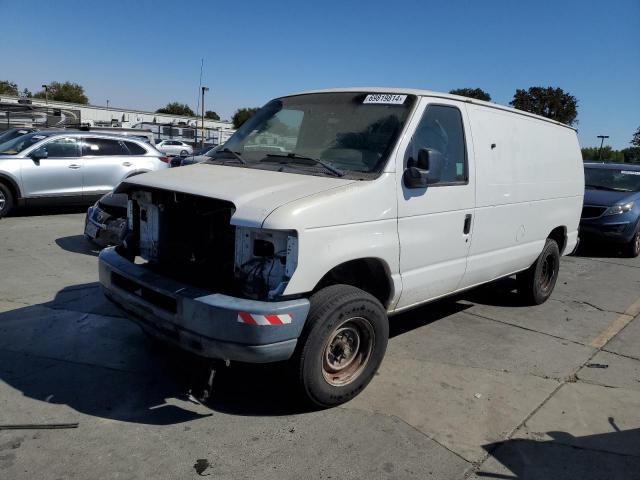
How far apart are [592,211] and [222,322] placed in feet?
29.5

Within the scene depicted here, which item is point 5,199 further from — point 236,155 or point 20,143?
point 236,155

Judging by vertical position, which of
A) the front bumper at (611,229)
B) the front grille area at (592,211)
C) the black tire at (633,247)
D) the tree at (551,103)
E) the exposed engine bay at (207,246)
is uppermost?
the tree at (551,103)

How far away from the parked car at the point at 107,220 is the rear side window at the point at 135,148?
4291 millimetres

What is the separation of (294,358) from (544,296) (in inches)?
166

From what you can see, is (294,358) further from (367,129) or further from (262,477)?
(367,129)

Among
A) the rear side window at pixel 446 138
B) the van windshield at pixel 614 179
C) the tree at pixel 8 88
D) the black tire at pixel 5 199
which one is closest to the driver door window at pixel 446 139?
the rear side window at pixel 446 138

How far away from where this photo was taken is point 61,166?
10.2 m

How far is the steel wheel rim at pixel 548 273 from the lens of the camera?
6.24 m

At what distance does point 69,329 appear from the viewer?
468 centimetres

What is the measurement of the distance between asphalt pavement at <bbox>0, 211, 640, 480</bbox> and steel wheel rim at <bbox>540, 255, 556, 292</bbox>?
0.73 metres

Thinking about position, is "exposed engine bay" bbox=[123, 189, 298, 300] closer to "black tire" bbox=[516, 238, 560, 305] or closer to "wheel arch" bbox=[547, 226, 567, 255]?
"black tire" bbox=[516, 238, 560, 305]

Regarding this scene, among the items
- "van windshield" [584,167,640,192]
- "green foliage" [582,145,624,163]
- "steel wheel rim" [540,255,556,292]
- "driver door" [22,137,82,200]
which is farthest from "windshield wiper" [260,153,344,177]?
"green foliage" [582,145,624,163]

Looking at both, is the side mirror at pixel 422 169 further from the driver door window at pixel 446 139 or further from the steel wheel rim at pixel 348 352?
the steel wheel rim at pixel 348 352

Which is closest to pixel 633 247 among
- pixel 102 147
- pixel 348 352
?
pixel 348 352
